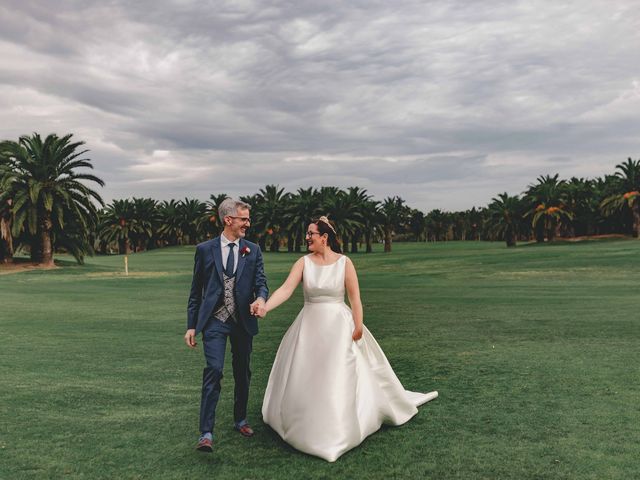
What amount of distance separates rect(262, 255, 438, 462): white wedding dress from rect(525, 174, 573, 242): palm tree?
256ft

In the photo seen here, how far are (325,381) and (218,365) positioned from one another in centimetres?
101

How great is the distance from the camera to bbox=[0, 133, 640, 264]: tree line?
4478 cm

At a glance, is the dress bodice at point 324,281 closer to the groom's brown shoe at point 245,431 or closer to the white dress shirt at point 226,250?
the white dress shirt at point 226,250

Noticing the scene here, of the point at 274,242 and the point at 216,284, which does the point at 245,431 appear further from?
the point at 274,242

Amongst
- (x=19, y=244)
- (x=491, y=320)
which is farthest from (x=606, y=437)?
(x=19, y=244)

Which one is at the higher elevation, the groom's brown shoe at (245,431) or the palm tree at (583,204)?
the palm tree at (583,204)

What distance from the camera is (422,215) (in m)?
147

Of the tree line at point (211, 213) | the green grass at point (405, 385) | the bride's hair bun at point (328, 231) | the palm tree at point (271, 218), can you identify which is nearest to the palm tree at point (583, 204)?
the tree line at point (211, 213)

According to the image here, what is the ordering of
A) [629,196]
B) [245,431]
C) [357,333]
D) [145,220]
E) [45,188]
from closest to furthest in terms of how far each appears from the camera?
[357,333] < [245,431] < [45,188] < [629,196] < [145,220]

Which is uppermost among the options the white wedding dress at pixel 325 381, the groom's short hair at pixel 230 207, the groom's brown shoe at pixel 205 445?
the groom's short hair at pixel 230 207

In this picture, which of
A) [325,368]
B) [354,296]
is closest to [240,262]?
[354,296]

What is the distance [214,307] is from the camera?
5.85 metres

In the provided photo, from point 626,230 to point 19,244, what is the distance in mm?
74687

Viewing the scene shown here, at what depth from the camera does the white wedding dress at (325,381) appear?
5617 mm
